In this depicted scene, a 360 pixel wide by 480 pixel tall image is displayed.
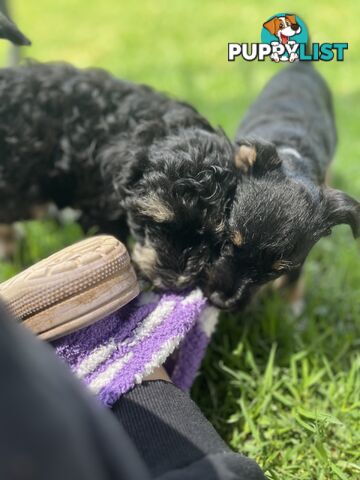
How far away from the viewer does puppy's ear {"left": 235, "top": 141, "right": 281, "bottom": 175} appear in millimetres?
2062

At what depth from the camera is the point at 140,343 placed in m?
1.78

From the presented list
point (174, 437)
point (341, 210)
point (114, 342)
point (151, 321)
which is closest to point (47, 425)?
point (174, 437)

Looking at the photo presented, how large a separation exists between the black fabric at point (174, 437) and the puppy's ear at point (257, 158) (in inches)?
32.4

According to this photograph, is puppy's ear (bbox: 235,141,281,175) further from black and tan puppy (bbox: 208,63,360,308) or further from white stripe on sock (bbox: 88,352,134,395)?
white stripe on sock (bbox: 88,352,134,395)

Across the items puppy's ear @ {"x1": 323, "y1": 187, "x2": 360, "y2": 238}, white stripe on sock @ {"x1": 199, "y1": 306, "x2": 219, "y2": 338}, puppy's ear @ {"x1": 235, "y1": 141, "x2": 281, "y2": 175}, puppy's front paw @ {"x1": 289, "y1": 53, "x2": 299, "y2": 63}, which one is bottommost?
white stripe on sock @ {"x1": 199, "y1": 306, "x2": 219, "y2": 338}

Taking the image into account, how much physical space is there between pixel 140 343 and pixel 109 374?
0.17 m

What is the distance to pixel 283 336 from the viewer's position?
246 centimetres

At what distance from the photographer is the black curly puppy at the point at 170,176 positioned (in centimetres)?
196

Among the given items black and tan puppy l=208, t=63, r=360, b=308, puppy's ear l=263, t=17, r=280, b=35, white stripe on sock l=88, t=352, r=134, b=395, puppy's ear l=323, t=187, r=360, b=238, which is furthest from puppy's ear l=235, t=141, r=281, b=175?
puppy's ear l=263, t=17, r=280, b=35

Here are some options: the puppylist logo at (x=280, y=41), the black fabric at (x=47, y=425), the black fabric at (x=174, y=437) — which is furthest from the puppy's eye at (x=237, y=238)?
the puppylist logo at (x=280, y=41)

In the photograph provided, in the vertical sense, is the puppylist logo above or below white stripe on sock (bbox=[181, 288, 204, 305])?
above

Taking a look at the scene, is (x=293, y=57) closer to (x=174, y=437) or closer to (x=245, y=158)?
(x=245, y=158)

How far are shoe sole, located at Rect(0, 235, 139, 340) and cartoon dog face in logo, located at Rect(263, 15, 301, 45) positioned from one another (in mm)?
1951

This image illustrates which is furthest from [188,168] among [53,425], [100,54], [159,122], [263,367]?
[100,54]
